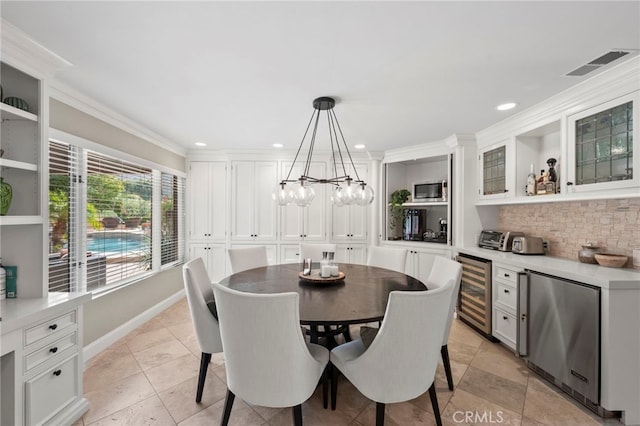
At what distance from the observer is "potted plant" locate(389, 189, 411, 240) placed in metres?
4.28

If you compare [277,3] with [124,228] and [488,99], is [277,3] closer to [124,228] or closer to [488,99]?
[488,99]

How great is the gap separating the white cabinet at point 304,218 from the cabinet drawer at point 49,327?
2808mm

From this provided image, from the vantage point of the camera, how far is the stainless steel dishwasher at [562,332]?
1851 millimetres

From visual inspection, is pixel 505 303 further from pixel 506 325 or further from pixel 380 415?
pixel 380 415

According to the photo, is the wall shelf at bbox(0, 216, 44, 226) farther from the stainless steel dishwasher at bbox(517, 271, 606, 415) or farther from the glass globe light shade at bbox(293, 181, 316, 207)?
the stainless steel dishwasher at bbox(517, 271, 606, 415)

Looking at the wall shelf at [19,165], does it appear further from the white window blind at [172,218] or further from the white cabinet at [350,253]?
the white cabinet at [350,253]

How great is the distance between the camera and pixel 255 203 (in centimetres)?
437

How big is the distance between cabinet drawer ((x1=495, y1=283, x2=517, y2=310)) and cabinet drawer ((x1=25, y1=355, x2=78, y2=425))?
3.55 metres

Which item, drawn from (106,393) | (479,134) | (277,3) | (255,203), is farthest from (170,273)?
(479,134)

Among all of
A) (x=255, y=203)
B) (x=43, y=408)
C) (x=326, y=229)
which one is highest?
(x=255, y=203)

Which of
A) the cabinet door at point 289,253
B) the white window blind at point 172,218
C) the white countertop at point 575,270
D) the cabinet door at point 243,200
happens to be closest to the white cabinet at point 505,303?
the white countertop at point 575,270

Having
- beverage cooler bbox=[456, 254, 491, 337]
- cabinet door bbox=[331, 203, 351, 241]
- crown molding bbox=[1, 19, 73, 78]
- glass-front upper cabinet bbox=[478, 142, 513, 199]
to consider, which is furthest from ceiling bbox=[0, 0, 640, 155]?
cabinet door bbox=[331, 203, 351, 241]

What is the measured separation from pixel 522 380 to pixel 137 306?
397cm

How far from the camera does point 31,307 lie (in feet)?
5.23
